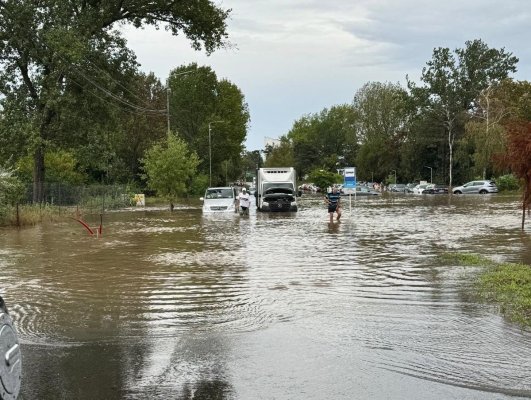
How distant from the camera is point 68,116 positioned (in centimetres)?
3197

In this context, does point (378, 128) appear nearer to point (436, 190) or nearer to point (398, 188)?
point (398, 188)

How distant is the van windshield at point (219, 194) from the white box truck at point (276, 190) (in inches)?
89.2

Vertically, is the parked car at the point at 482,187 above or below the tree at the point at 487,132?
below

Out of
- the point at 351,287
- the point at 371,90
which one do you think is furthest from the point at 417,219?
the point at 371,90

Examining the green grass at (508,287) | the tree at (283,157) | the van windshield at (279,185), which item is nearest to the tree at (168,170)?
the van windshield at (279,185)

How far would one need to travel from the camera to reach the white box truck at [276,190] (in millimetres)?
34406

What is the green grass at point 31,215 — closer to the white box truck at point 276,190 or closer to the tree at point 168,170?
the tree at point 168,170

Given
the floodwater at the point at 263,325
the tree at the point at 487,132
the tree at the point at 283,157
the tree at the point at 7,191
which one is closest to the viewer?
the floodwater at the point at 263,325

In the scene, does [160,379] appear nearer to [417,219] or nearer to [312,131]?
[417,219]

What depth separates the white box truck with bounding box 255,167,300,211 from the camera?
34.4 metres

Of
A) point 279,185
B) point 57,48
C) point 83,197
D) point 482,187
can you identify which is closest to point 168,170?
point 83,197

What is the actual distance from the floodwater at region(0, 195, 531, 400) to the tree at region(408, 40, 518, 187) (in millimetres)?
70508

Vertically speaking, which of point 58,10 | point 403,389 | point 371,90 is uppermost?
point 371,90

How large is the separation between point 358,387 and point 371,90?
352 feet
